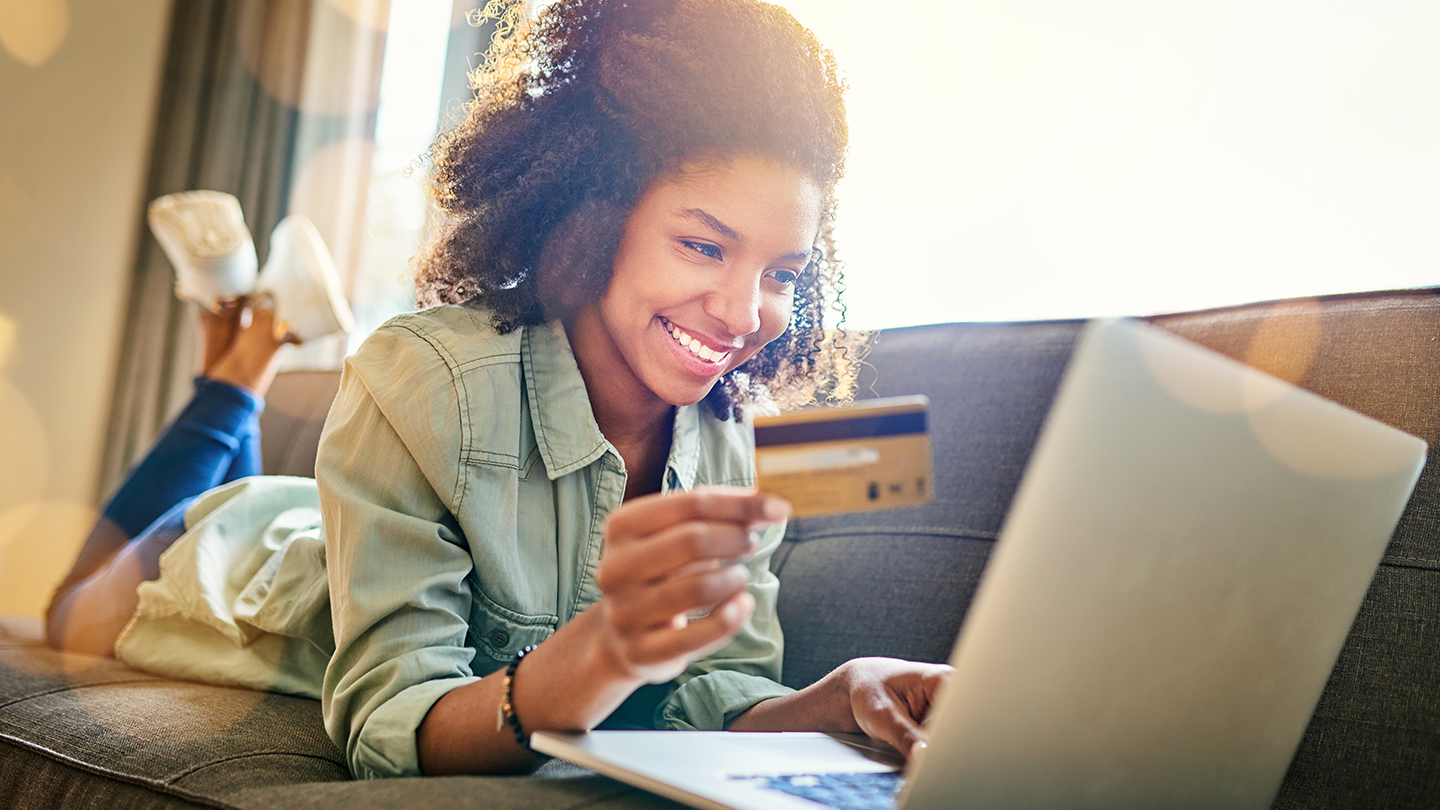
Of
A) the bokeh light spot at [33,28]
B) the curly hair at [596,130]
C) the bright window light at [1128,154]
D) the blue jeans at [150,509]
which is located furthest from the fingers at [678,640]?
the bokeh light spot at [33,28]

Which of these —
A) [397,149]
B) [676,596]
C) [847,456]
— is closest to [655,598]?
[676,596]

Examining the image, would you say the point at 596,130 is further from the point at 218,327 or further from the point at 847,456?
the point at 218,327

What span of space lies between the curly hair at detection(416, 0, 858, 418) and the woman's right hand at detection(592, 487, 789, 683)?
0.51 meters

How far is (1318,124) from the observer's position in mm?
1459

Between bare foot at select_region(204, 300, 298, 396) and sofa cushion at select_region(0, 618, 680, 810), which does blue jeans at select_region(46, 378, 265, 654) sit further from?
sofa cushion at select_region(0, 618, 680, 810)

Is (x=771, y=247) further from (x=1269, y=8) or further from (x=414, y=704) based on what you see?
(x=1269, y=8)

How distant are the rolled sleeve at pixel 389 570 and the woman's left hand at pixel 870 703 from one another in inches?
12.5

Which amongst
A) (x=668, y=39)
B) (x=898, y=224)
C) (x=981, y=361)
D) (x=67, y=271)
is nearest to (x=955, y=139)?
(x=898, y=224)

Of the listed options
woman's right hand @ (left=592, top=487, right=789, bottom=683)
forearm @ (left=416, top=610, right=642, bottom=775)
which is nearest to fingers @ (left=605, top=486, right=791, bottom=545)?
woman's right hand @ (left=592, top=487, right=789, bottom=683)

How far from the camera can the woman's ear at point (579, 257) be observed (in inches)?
39.4

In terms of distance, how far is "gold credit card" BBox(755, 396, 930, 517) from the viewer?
51 cm

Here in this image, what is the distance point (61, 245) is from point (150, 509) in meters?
1.95

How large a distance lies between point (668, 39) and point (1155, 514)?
0.75 meters

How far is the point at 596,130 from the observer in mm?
1034
